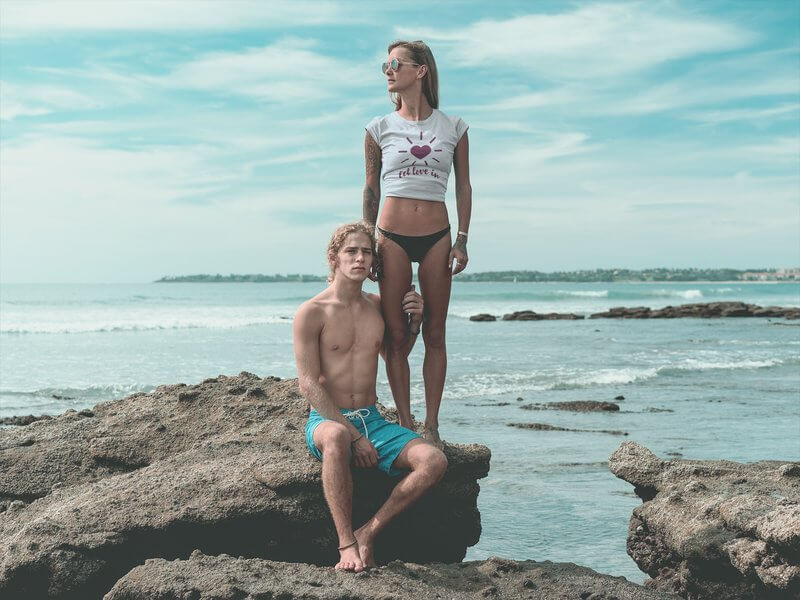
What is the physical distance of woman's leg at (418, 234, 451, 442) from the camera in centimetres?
561

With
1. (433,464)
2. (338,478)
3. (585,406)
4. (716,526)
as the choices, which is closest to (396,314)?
(433,464)

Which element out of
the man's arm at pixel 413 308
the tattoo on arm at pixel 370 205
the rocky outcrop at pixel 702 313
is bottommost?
the rocky outcrop at pixel 702 313

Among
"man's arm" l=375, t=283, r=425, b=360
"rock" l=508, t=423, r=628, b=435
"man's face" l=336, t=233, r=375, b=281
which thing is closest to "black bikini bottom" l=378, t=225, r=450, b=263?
"man's arm" l=375, t=283, r=425, b=360

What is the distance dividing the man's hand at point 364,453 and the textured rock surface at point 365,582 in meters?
0.64

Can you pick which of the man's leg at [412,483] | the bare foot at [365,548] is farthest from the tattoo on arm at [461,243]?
the bare foot at [365,548]

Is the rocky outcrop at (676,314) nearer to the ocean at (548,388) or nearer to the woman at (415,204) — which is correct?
the ocean at (548,388)

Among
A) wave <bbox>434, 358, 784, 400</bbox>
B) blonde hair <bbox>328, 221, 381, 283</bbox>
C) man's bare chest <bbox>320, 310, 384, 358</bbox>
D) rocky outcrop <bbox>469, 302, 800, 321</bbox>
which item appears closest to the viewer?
man's bare chest <bbox>320, 310, 384, 358</bbox>

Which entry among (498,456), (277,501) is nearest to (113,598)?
(277,501)

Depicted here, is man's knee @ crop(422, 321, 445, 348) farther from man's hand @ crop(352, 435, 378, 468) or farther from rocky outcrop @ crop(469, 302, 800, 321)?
rocky outcrop @ crop(469, 302, 800, 321)

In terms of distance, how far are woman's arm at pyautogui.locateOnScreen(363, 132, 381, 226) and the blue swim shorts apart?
1284 millimetres

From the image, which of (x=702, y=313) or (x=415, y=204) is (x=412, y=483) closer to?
(x=415, y=204)

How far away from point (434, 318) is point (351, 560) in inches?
69.6

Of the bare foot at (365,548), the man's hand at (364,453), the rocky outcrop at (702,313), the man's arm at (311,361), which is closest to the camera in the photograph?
the bare foot at (365,548)

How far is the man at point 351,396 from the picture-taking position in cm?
470
